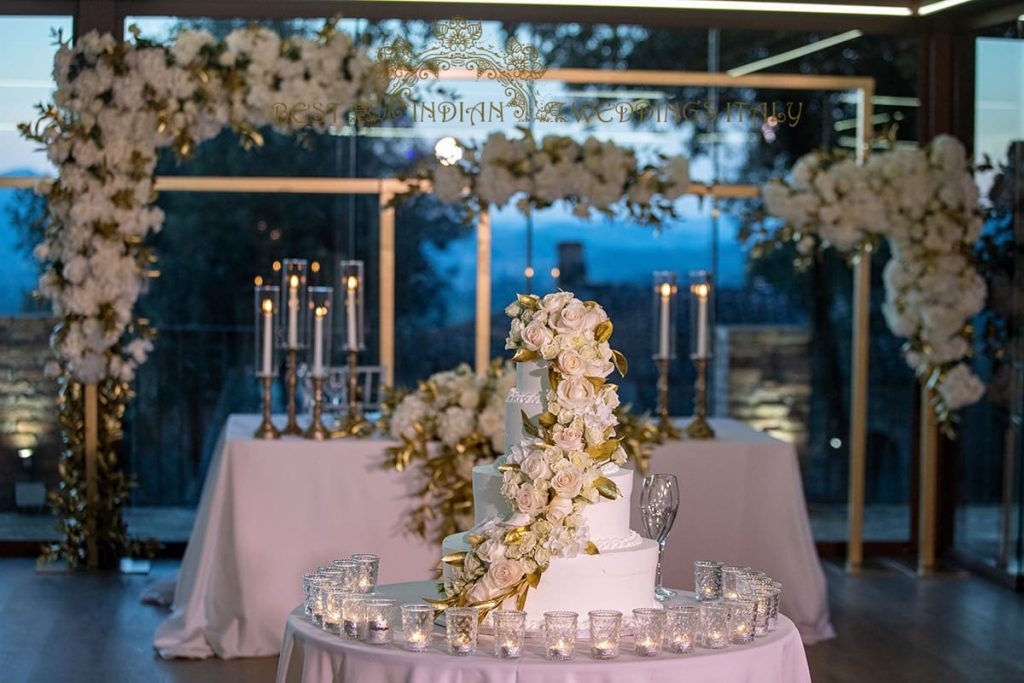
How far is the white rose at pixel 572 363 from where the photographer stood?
136 inches

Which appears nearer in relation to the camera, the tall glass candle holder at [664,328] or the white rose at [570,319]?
the white rose at [570,319]

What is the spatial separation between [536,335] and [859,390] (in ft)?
17.0

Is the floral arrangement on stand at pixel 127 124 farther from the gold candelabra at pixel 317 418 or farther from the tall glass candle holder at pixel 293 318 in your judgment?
the gold candelabra at pixel 317 418

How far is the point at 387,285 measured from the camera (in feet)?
26.6

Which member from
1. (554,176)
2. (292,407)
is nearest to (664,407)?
(554,176)

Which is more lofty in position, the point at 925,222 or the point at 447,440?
the point at 925,222

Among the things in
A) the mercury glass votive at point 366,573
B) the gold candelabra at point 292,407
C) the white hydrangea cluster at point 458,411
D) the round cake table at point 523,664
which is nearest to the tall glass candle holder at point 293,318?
the gold candelabra at point 292,407

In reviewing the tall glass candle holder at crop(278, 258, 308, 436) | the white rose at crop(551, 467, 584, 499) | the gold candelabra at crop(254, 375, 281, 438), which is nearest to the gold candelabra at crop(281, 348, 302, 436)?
the tall glass candle holder at crop(278, 258, 308, 436)

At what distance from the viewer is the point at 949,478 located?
27.3 ft

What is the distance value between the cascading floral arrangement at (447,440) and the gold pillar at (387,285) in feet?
6.60

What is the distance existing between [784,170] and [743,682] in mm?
5212

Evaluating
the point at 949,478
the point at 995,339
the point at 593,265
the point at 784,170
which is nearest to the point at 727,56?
the point at 784,170

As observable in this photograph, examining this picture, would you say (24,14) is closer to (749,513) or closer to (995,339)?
(749,513)

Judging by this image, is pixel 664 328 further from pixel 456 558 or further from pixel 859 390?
pixel 456 558
